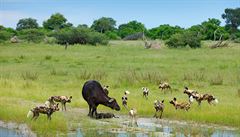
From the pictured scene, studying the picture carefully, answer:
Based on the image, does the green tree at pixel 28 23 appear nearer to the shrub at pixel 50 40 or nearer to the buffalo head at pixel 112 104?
the shrub at pixel 50 40

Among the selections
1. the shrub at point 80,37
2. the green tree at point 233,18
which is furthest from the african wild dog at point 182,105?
the green tree at point 233,18

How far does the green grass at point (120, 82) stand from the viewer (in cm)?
1645

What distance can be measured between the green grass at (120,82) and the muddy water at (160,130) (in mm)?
684

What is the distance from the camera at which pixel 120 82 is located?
24.7 meters

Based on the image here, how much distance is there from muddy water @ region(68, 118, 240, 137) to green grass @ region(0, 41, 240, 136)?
684 millimetres

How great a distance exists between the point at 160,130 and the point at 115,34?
215 ft

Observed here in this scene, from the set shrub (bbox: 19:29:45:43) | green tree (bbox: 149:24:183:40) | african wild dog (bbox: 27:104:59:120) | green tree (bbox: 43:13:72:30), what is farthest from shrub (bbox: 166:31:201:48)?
african wild dog (bbox: 27:104:59:120)

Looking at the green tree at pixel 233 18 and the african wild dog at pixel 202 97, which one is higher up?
the green tree at pixel 233 18

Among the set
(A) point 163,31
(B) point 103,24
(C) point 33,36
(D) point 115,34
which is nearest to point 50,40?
(C) point 33,36

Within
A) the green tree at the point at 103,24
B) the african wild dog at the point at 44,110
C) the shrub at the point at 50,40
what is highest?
the green tree at the point at 103,24

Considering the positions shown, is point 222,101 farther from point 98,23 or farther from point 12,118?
point 98,23

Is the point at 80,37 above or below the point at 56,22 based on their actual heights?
below

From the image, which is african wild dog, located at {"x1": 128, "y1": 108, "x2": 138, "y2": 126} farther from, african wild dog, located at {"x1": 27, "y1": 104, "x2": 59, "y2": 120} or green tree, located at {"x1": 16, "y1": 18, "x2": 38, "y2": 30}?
green tree, located at {"x1": 16, "y1": 18, "x2": 38, "y2": 30}

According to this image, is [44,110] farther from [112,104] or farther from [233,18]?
[233,18]
